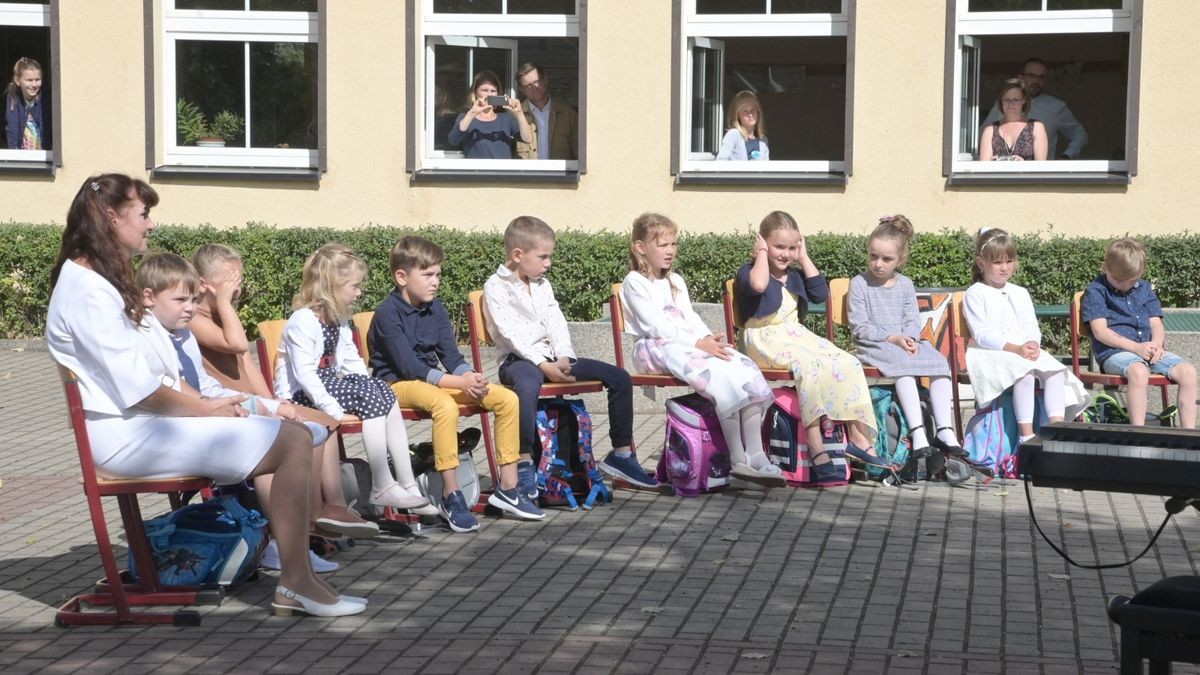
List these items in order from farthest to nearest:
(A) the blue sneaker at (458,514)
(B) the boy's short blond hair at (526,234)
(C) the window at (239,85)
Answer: (C) the window at (239,85), (B) the boy's short blond hair at (526,234), (A) the blue sneaker at (458,514)

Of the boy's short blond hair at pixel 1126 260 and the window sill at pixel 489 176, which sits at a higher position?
the window sill at pixel 489 176

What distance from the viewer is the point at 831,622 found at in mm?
5852

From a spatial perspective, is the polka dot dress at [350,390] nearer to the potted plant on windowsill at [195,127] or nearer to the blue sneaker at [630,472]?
the blue sneaker at [630,472]

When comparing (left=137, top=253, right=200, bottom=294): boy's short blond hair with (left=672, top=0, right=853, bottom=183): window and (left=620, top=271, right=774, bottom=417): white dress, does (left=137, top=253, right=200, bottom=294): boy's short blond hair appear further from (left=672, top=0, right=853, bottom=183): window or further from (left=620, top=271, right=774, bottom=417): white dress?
(left=672, top=0, right=853, bottom=183): window

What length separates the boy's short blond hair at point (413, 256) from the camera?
7.74m

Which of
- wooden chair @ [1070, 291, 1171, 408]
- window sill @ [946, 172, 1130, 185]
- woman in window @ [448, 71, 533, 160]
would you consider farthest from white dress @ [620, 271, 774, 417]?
woman in window @ [448, 71, 533, 160]

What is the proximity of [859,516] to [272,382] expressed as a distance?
278cm

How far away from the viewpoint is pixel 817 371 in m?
8.66

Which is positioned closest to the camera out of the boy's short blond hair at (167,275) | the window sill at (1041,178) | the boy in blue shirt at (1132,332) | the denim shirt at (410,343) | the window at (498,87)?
the boy's short blond hair at (167,275)

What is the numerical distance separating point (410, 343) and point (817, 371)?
85.7 inches

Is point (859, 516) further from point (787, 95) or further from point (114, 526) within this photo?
point (787, 95)

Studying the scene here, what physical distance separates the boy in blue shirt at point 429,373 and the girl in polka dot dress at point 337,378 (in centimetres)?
19

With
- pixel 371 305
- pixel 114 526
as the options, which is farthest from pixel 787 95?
pixel 114 526

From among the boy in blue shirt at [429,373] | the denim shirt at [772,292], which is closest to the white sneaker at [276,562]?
the boy in blue shirt at [429,373]
